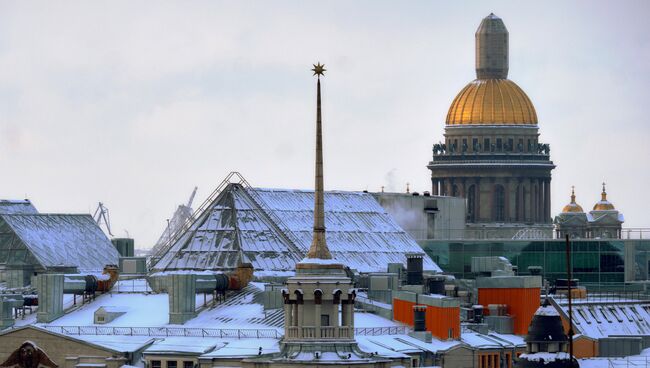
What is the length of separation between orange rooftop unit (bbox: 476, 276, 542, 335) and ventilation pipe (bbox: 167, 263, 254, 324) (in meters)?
16.2

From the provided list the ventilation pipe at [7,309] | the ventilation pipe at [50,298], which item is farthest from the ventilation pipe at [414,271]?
the ventilation pipe at [7,309]

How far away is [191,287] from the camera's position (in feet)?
551

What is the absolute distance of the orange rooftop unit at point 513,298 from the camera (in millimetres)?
178875

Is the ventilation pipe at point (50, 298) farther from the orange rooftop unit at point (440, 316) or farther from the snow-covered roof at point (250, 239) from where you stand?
the orange rooftop unit at point (440, 316)

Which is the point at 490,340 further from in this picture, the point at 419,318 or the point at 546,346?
the point at 546,346

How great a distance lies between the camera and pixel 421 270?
18338cm

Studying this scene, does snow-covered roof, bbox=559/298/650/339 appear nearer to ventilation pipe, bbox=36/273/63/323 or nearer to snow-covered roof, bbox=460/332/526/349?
snow-covered roof, bbox=460/332/526/349

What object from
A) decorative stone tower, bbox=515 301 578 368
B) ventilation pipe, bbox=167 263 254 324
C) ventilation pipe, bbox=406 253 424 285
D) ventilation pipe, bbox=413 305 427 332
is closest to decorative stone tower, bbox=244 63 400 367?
decorative stone tower, bbox=515 301 578 368

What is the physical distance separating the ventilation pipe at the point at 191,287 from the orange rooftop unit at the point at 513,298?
16191 millimetres

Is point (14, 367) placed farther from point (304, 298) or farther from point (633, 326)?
point (633, 326)

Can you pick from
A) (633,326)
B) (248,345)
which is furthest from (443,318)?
(633,326)

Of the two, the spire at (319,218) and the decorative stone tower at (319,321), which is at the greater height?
the spire at (319,218)

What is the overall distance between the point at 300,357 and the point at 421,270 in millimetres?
40226

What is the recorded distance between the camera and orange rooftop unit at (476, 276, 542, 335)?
17888 cm
